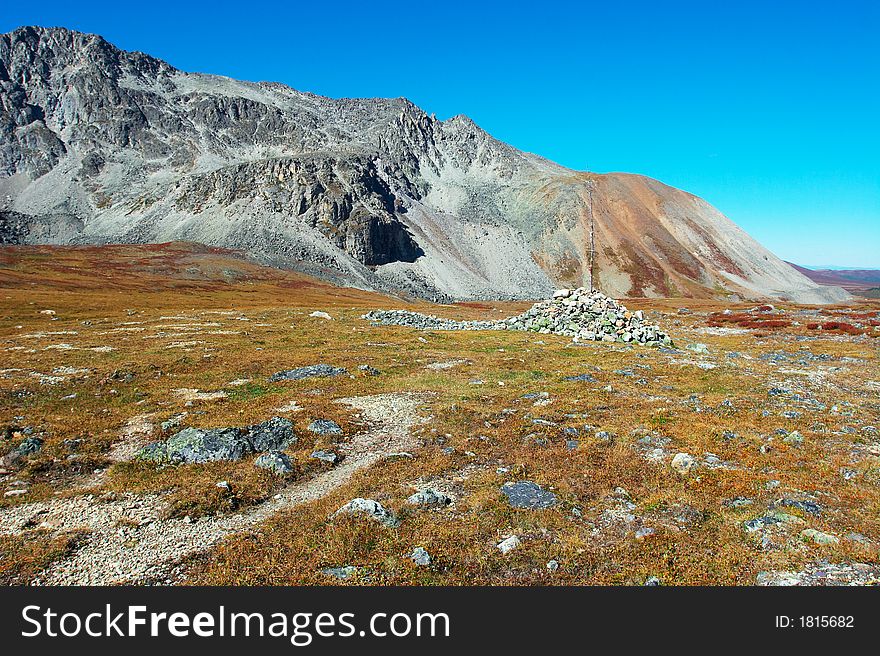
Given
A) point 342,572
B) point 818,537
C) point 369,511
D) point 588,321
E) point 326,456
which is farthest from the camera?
point 588,321

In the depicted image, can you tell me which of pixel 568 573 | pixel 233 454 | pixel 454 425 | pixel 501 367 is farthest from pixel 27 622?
pixel 501 367

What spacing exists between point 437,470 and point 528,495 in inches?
116

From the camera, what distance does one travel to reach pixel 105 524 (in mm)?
10648

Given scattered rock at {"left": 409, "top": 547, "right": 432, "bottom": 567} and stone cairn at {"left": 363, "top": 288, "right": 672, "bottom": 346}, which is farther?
stone cairn at {"left": 363, "top": 288, "right": 672, "bottom": 346}

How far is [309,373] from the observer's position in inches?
1054

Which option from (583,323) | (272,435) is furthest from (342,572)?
(583,323)

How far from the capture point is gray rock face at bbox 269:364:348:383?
26.0 metres

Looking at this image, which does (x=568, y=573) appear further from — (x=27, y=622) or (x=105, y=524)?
(x=105, y=524)

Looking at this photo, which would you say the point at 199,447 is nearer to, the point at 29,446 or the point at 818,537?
the point at 29,446

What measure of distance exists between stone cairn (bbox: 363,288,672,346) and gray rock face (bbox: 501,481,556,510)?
1217 inches

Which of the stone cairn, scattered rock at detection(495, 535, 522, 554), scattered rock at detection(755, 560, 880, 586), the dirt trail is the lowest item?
the dirt trail

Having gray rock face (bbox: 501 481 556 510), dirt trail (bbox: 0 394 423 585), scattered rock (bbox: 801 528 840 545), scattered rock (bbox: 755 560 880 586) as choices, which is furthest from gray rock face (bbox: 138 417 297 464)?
scattered rock (bbox: 801 528 840 545)

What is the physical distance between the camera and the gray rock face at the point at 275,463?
13644mm

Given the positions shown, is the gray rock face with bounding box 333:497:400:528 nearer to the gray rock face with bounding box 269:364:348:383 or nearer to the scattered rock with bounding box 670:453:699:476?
the scattered rock with bounding box 670:453:699:476
